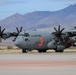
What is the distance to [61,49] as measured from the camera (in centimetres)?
5503

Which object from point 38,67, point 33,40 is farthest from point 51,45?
point 38,67

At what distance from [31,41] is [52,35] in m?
4.17

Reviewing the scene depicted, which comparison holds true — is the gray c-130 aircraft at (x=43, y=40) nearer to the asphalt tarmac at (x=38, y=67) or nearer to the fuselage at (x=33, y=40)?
the fuselage at (x=33, y=40)

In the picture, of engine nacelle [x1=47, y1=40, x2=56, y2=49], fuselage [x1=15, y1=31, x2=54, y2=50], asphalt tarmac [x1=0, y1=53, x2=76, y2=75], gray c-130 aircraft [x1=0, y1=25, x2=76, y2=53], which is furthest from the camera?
engine nacelle [x1=47, y1=40, x2=56, y2=49]

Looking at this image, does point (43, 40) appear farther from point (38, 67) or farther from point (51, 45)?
point (38, 67)

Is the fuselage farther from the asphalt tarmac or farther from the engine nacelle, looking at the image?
the asphalt tarmac

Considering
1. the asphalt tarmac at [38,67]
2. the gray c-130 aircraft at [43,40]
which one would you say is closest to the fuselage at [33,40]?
the gray c-130 aircraft at [43,40]

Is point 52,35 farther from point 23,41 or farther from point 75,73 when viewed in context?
point 75,73

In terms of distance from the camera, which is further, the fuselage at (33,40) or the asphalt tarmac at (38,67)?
the fuselage at (33,40)

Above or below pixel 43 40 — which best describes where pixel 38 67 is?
below

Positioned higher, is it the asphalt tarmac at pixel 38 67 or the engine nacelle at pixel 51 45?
the engine nacelle at pixel 51 45

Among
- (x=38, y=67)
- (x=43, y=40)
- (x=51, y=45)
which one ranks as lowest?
(x=38, y=67)

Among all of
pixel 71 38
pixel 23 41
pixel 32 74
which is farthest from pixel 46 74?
pixel 71 38

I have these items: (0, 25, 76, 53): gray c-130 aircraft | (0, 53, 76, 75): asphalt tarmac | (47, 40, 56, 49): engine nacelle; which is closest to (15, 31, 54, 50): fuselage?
(0, 25, 76, 53): gray c-130 aircraft
